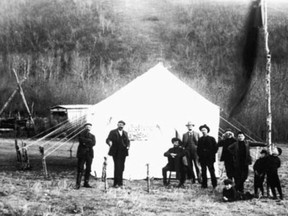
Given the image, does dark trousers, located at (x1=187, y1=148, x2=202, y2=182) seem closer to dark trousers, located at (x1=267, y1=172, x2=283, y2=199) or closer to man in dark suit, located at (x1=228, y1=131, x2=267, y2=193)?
man in dark suit, located at (x1=228, y1=131, x2=267, y2=193)

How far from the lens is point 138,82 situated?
1259 centimetres

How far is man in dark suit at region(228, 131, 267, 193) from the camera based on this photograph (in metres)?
9.79

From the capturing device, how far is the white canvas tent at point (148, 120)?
1219 centimetres

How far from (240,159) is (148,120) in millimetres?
3136

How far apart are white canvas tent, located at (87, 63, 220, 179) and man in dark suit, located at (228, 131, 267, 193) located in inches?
90.5

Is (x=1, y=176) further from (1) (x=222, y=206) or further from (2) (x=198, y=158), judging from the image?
(1) (x=222, y=206)

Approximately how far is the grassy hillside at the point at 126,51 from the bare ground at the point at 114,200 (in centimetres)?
1984

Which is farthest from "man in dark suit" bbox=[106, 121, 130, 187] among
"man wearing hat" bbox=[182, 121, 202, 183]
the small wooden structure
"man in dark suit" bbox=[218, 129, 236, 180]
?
the small wooden structure

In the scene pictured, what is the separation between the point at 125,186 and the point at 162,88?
307 cm

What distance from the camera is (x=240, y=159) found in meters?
9.91

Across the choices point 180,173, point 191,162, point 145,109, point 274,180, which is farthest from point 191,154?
point 274,180

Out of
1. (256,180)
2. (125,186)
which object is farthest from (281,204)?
(125,186)

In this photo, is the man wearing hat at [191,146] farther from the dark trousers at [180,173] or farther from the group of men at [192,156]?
the dark trousers at [180,173]

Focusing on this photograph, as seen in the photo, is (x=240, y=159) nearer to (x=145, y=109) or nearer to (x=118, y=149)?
(x=118, y=149)
